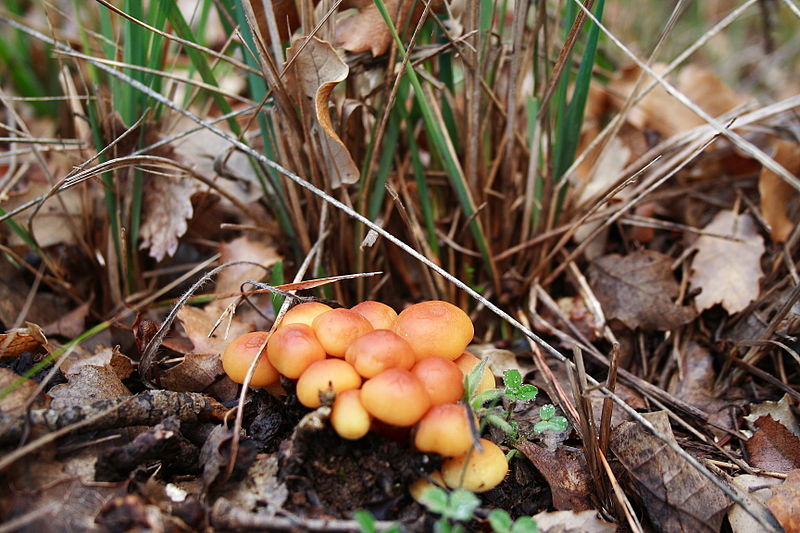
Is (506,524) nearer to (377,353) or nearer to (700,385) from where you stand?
(377,353)

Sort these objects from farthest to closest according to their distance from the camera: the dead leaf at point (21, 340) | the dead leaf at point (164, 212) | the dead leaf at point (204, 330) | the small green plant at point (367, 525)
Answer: the dead leaf at point (164, 212), the dead leaf at point (204, 330), the dead leaf at point (21, 340), the small green plant at point (367, 525)

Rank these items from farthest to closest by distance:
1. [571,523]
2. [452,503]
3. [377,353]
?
[571,523]
[377,353]
[452,503]

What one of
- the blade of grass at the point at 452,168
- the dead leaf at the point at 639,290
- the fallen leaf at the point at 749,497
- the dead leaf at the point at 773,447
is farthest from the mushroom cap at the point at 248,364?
the dead leaf at the point at 773,447

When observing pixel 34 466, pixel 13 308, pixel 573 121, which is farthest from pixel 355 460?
pixel 13 308

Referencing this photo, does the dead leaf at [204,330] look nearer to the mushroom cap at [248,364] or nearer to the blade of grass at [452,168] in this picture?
the mushroom cap at [248,364]

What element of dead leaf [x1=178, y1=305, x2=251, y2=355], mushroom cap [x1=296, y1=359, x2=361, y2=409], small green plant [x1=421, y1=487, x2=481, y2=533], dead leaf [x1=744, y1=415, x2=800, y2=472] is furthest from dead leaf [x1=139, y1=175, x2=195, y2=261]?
dead leaf [x1=744, y1=415, x2=800, y2=472]

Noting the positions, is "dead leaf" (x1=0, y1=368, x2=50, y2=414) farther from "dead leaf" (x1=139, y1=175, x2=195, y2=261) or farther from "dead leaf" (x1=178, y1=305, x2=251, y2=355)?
"dead leaf" (x1=139, y1=175, x2=195, y2=261)

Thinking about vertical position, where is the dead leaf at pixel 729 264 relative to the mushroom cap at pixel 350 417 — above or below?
below

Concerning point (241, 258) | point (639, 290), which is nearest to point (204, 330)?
point (241, 258)
